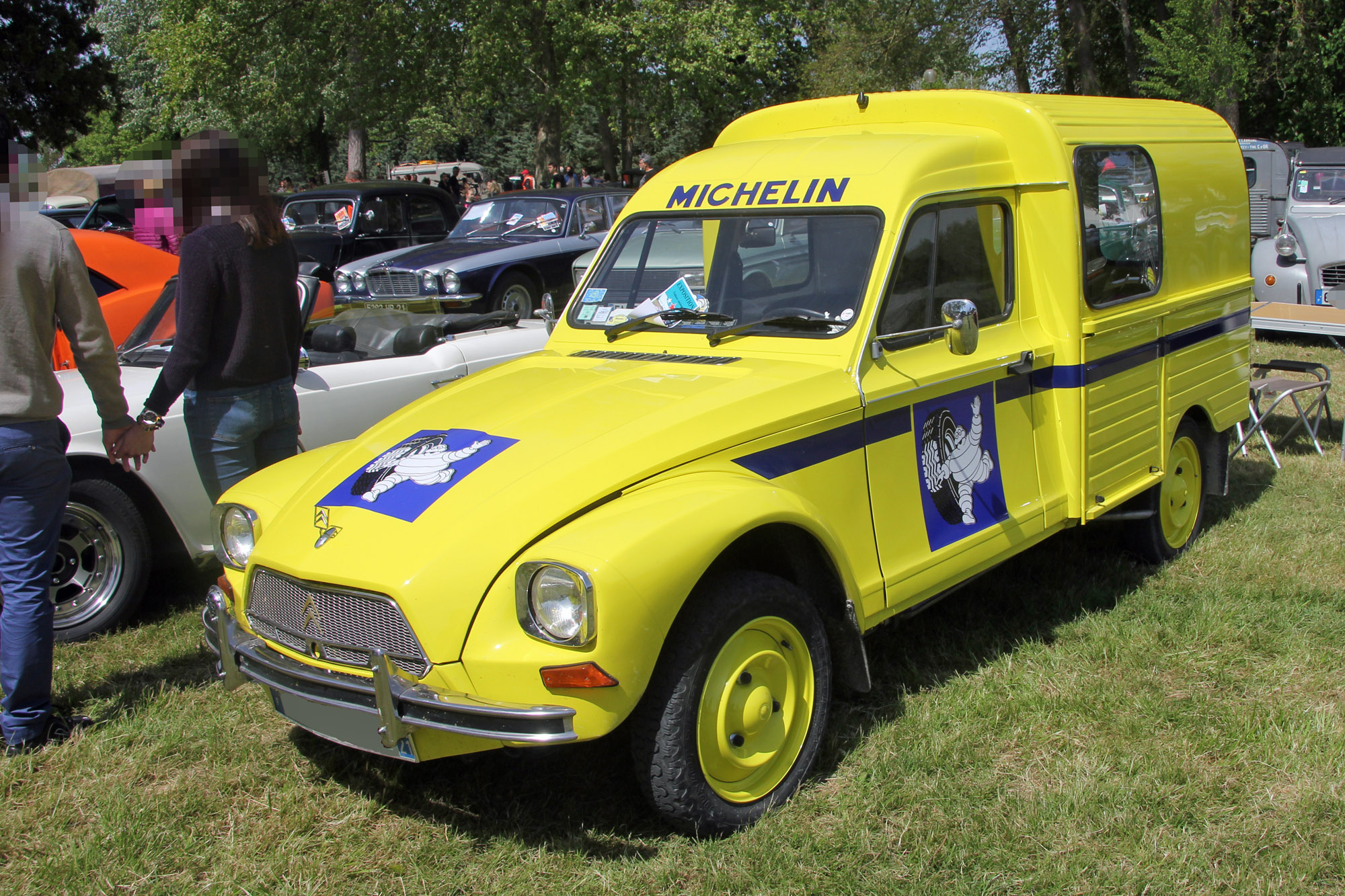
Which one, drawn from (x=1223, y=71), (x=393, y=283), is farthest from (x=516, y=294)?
(x=1223, y=71)

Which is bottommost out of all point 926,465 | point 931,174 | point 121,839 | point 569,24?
point 121,839

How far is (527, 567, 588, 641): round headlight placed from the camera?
2744mm

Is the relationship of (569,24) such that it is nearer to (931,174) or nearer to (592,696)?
(931,174)

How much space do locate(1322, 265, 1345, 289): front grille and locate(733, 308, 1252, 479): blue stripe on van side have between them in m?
6.13

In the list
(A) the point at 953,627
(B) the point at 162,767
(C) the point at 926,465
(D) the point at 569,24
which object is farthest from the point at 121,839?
(D) the point at 569,24

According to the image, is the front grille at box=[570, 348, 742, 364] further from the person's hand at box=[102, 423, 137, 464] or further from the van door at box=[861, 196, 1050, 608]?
the person's hand at box=[102, 423, 137, 464]

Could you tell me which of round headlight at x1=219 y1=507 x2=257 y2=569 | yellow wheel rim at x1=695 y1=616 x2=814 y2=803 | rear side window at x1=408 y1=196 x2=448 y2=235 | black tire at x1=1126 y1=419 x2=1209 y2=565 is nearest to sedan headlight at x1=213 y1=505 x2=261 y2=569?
round headlight at x1=219 y1=507 x2=257 y2=569

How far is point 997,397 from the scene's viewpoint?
4148 mm

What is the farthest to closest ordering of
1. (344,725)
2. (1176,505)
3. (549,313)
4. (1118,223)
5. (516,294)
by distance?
(516,294), (1176,505), (549,313), (1118,223), (344,725)

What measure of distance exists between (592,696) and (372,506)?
2.99 feet

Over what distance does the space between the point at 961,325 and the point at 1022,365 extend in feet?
1.98

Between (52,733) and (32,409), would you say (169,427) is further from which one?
(52,733)

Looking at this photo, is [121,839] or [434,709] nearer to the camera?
[434,709]

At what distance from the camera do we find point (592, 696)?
108 inches
